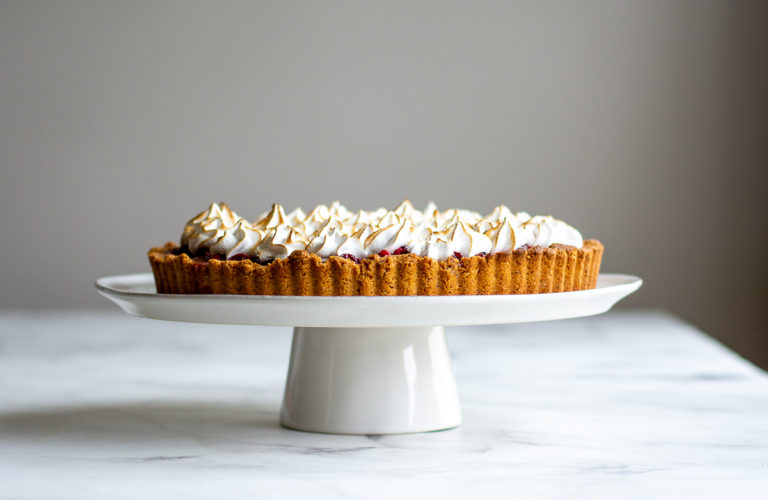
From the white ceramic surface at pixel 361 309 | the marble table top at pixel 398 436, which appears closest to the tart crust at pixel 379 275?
the white ceramic surface at pixel 361 309

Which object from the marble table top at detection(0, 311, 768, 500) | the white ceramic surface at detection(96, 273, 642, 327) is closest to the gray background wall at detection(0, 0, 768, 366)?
the marble table top at detection(0, 311, 768, 500)

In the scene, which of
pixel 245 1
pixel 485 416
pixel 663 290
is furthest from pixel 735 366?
pixel 245 1

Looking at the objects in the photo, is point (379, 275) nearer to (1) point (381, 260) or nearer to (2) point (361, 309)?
(1) point (381, 260)

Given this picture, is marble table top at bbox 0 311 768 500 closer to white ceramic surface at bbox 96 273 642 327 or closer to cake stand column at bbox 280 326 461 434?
cake stand column at bbox 280 326 461 434

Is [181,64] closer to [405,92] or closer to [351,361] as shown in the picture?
[405,92]

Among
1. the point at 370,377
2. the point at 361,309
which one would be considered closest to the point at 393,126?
the point at 370,377

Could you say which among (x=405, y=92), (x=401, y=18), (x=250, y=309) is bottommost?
(x=250, y=309)
